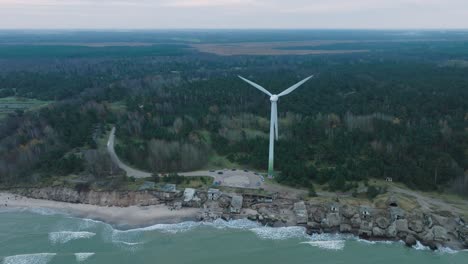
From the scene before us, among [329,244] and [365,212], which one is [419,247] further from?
[329,244]

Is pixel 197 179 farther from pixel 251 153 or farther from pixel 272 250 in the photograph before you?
pixel 272 250

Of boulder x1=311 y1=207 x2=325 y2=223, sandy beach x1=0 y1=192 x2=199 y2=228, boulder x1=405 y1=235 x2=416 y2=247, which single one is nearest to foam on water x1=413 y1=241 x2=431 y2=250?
boulder x1=405 y1=235 x2=416 y2=247

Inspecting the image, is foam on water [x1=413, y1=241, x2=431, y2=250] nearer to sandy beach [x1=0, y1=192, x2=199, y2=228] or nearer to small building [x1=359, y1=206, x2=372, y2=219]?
small building [x1=359, y1=206, x2=372, y2=219]

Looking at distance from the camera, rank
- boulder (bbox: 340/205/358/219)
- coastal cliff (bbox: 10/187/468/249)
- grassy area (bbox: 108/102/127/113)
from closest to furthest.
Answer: coastal cliff (bbox: 10/187/468/249) → boulder (bbox: 340/205/358/219) → grassy area (bbox: 108/102/127/113)

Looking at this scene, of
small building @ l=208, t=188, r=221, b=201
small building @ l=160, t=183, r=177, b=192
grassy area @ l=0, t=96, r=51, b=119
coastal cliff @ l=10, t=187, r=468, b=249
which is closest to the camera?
coastal cliff @ l=10, t=187, r=468, b=249

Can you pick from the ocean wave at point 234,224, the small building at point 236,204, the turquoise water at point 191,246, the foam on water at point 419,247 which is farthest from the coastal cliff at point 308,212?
the turquoise water at point 191,246

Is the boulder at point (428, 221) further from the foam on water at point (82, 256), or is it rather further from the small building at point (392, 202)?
the foam on water at point (82, 256)

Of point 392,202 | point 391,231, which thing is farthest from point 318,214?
point 392,202

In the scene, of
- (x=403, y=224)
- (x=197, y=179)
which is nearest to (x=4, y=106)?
(x=197, y=179)
